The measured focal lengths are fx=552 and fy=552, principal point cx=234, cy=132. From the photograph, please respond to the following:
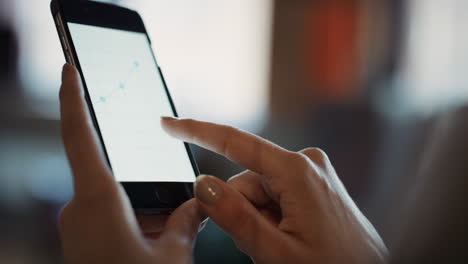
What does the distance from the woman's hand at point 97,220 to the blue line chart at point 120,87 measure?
17 cm

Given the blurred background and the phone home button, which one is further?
the blurred background

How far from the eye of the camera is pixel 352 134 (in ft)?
7.80

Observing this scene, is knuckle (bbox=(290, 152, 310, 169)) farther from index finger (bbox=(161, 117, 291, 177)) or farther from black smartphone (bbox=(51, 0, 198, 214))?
black smartphone (bbox=(51, 0, 198, 214))

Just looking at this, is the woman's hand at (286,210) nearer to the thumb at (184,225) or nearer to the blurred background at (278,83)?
the thumb at (184,225)

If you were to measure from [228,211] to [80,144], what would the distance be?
6.8 inches

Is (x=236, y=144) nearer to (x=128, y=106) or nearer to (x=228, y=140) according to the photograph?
(x=228, y=140)

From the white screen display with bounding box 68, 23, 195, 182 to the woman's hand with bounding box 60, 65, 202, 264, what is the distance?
17cm

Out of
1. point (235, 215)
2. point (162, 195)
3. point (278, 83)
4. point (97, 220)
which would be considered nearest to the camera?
point (97, 220)

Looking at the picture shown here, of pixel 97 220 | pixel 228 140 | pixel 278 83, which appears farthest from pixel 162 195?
pixel 278 83

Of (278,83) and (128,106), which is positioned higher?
(128,106)

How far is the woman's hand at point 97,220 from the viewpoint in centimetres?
42

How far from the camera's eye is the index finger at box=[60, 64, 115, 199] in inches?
17.8

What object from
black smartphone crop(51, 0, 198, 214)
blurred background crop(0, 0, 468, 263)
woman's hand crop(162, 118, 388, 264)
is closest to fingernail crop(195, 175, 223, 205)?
woman's hand crop(162, 118, 388, 264)

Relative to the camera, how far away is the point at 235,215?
22.3 inches
